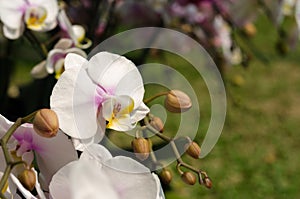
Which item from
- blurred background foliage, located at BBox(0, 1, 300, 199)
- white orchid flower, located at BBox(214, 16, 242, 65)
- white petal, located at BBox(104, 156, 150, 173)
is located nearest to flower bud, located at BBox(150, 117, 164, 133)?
white petal, located at BBox(104, 156, 150, 173)

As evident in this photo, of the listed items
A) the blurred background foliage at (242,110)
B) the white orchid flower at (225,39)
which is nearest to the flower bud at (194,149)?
the blurred background foliage at (242,110)

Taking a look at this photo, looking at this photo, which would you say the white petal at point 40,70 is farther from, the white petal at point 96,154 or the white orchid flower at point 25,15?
the white petal at point 96,154

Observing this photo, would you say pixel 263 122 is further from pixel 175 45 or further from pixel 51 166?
pixel 51 166

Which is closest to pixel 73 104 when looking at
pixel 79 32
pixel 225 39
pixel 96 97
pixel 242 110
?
pixel 96 97

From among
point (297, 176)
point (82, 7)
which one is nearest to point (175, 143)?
point (82, 7)

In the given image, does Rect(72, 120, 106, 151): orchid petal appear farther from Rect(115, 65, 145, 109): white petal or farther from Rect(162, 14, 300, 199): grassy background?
Rect(162, 14, 300, 199): grassy background
